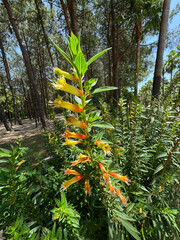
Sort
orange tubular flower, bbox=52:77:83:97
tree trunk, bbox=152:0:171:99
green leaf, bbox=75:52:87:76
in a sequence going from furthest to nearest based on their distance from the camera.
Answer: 1. tree trunk, bbox=152:0:171:99
2. orange tubular flower, bbox=52:77:83:97
3. green leaf, bbox=75:52:87:76

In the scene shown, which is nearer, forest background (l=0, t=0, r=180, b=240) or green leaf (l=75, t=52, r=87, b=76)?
green leaf (l=75, t=52, r=87, b=76)

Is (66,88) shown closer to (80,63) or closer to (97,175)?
(80,63)

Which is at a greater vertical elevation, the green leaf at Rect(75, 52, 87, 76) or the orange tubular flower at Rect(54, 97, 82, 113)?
the green leaf at Rect(75, 52, 87, 76)

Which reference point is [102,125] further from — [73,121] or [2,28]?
[2,28]

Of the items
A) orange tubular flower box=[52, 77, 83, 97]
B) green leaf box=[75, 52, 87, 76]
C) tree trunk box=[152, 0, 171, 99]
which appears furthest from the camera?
tree trunk box=[152, 0, 171, 99]

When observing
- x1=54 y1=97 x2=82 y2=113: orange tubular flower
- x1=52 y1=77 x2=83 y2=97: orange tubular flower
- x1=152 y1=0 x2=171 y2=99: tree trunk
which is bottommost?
x1=54 y1=97 x2=82 y2=113: orange tubular flower

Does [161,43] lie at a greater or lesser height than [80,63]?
greater

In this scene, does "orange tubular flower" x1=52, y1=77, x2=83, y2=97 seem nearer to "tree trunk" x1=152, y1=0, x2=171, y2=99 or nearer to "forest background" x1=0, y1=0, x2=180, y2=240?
"forest background" x1=0, y1=0, x2=180, y2=240

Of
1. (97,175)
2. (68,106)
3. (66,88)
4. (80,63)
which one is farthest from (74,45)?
(97,175)

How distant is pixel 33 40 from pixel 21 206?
535 inches

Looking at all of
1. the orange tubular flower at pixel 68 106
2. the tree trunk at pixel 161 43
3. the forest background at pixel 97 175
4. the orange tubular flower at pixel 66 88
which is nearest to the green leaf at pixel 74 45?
the forest background at pixel 97 175

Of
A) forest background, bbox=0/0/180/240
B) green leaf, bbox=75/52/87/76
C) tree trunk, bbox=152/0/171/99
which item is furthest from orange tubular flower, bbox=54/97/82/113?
tree trunk, bbox=152/0/171/99

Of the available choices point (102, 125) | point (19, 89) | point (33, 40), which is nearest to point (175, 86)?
point (102, 125)

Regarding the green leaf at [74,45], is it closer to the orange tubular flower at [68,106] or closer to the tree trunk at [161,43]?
the orange tubular flower at [68,106]
